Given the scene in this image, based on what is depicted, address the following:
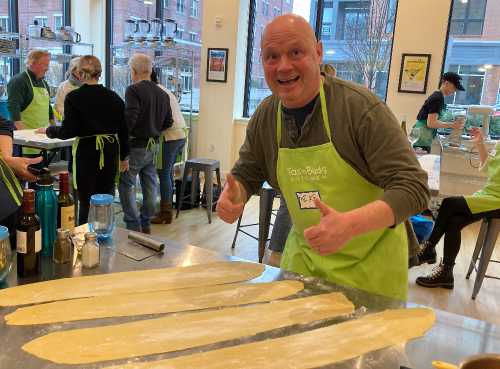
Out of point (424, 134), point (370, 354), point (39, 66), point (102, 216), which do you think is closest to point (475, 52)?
point (424, 134)

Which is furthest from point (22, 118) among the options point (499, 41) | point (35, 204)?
point (499, 41)

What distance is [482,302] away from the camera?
3094 mm

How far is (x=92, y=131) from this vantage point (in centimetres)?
322

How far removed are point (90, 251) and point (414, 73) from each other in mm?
4506

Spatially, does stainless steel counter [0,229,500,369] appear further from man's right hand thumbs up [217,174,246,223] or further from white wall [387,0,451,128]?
white wall [387,0,451,128]

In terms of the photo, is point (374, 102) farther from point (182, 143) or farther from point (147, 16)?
point (147, 16)

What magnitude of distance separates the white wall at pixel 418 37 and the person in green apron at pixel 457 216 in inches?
66.7

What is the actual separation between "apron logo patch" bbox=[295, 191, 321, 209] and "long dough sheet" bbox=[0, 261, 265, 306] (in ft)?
0.74

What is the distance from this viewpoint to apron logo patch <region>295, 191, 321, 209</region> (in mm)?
1306

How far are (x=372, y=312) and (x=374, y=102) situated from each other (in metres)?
0.54

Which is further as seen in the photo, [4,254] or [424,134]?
[424,134]

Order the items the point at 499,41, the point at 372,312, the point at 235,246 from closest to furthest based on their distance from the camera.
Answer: the point at 372,312 < the point at 235,246 < the point at 499,41

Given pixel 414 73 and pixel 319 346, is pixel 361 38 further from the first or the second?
pixel 319 346

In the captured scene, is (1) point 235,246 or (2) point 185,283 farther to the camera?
(1) point 235,246
